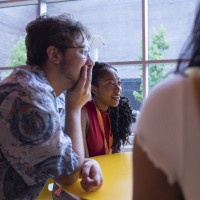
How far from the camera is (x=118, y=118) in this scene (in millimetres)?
2637

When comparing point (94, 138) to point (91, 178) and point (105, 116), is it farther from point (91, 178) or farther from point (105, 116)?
point (91, 178)

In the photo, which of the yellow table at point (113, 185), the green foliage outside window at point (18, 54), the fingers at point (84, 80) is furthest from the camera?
the green foliage outside window at point (18, 54)

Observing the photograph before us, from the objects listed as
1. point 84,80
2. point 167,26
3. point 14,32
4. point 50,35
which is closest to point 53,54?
point 50,35

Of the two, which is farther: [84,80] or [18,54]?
[18,54]

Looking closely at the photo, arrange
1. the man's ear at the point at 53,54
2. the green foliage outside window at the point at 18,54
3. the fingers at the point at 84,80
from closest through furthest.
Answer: the man's ear at the point at 53,54 → the fingers at the point at 84,80 → the green foliage outside window at the point at 18,54

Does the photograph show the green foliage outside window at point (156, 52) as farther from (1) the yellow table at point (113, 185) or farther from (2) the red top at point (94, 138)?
(1) the yellow table at point (113, 185)

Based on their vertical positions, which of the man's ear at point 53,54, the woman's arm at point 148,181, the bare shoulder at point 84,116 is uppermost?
the man's ear at point 53,54

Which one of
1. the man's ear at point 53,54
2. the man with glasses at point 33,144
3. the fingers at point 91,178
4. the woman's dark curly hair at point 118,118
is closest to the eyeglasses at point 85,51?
the man's ear at point 53,54

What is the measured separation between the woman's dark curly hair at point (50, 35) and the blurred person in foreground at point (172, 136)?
1205 millimetres

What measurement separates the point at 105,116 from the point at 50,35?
3.42 ft

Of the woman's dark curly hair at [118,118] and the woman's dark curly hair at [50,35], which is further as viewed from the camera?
the woman's dark curly hair at [118,118]

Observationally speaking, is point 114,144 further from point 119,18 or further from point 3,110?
point 119,18

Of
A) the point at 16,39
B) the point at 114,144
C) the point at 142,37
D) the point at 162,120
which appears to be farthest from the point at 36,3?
the point at 162,120

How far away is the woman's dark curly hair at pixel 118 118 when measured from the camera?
2.47 m
